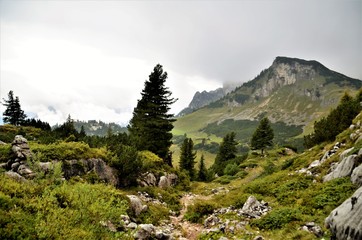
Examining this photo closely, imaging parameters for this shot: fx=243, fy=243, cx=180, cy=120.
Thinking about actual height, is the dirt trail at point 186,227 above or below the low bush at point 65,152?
below

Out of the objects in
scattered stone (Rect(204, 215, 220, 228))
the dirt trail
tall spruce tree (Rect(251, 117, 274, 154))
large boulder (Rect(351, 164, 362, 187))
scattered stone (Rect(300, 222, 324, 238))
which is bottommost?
the dirt trail

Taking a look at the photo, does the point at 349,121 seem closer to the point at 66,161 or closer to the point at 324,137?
the point at 324,137

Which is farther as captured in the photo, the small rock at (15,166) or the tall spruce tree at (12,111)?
the tall spruce tree at (12,111)

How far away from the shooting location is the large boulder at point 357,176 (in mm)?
13428

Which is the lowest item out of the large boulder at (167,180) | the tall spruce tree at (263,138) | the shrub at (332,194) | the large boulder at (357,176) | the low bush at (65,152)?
the large boulder at (167,180)

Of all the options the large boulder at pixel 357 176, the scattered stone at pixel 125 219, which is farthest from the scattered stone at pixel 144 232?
the large boulder at pixel 357 176

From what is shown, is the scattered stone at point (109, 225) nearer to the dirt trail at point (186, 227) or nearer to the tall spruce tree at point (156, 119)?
the dirt trail at point (186, 227)

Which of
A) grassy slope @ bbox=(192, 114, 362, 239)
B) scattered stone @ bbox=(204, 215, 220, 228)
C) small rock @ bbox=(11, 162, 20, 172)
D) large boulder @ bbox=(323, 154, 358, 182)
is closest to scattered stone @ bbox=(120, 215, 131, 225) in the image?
grassy slope @ bbox=(192, 114, 362, 239)

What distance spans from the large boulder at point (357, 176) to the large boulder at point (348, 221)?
4.47 meters

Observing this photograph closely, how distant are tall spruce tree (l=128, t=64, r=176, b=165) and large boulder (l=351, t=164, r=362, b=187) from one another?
74.6ft

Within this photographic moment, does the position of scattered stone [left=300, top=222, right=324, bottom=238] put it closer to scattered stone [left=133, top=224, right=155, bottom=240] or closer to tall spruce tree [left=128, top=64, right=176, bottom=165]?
scattered stone [left=133, top=224, right=155, bottom=240]

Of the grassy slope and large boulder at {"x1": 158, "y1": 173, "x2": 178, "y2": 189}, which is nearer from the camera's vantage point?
the grassy slope

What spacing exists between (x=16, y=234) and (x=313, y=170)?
21.2m

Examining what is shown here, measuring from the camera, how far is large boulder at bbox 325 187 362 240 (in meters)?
8.23
